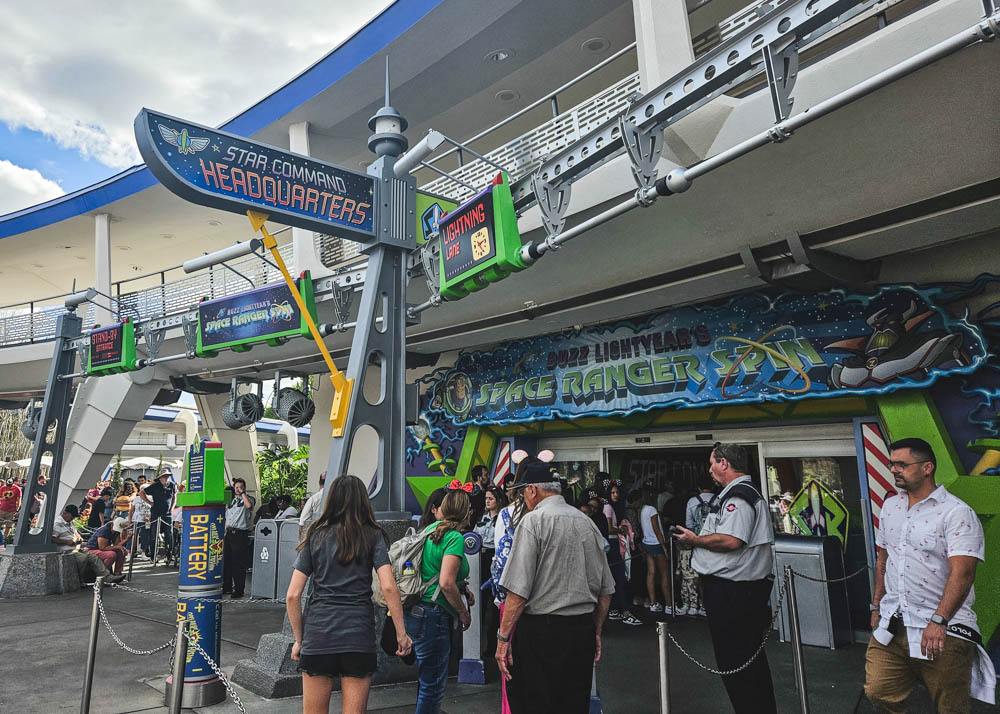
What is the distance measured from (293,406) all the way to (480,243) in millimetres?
9736

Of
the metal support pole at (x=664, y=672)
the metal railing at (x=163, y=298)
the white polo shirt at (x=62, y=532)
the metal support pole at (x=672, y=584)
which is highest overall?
the metal railing at (x=163, y=298)

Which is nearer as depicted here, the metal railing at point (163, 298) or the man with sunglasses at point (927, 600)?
the man with sunglasses at point (927, 600)

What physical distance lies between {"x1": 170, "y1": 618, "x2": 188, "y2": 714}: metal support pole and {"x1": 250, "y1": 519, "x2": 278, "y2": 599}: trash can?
7232mm

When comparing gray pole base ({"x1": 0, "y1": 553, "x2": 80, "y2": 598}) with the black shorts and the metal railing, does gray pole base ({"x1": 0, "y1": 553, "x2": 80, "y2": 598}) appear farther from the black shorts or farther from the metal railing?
the black shorts

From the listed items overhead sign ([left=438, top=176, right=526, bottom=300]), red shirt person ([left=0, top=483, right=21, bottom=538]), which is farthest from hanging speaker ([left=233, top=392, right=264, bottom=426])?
overhead sign ([left=438, top=176, right=526, bottom=300])

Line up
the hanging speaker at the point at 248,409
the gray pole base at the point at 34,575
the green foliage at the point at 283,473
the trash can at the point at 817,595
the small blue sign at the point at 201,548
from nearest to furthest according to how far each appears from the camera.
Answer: the small blue sign at the point at 201,548, the trash can at the point at 817,595, the gray pole base at the point at 34,575, the hanging speaker at the point at 248,409, the green foliage at the point at 283,473

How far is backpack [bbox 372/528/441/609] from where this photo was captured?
4.54 meters

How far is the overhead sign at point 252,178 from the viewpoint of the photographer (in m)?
5.43

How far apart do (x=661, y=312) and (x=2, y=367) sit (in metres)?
19.2

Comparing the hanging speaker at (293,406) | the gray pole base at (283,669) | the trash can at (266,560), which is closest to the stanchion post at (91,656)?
the gray pole base at (283,669)

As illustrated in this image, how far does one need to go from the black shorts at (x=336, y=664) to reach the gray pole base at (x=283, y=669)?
6.41ft

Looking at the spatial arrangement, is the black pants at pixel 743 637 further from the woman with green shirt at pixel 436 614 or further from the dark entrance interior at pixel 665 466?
the dark entrance interior at pixel 665 466

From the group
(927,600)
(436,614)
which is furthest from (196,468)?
(927,600)

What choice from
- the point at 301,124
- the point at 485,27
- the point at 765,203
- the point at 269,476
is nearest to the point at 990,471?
the point at 765,203
